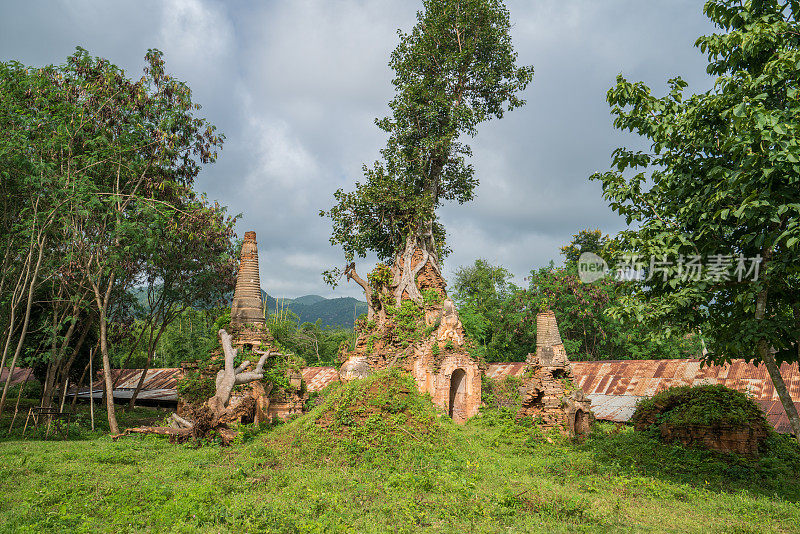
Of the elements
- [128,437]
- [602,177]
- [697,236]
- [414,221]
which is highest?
[414,221]

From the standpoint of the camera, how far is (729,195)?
276 inches

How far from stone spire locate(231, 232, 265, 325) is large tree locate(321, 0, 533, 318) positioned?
5.32 m

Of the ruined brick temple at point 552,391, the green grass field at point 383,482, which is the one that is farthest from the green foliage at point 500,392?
the green grass field at point 383,482

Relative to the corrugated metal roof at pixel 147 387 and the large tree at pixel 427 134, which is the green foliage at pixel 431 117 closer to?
the large tree at pixel 427 134

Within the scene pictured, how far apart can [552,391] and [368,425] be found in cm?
675

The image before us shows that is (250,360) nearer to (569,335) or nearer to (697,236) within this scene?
(697,236)

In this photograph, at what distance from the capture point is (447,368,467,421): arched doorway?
18.6 m

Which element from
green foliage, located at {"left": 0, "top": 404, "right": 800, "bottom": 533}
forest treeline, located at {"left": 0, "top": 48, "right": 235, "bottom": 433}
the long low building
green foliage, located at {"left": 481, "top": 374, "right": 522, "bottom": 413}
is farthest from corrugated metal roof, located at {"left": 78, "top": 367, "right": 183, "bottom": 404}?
green foliage, located at {"left": 481, "top": 374, "right": 522, "bottom": 413}

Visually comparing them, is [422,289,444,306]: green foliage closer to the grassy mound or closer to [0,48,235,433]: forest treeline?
the grassy mound

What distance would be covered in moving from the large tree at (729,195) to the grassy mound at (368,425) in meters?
5.88

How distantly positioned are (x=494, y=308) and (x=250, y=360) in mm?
21555

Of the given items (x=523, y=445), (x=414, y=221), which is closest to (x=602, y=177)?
(x=523, y=445)

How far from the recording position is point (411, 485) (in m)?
8.49

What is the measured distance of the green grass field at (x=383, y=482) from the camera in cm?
661
